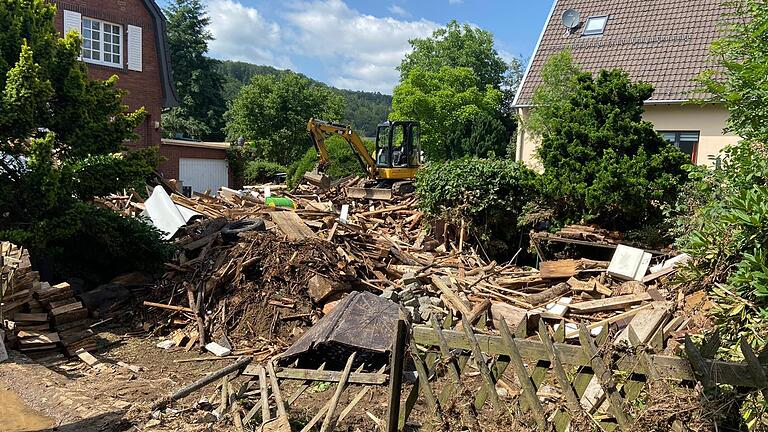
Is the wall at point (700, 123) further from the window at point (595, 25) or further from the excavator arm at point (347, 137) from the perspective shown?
the excavator arm at point (347, 137)

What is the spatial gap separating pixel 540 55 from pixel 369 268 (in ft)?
46.6

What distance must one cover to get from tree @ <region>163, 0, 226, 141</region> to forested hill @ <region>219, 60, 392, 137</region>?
93.3ft

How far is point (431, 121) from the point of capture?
39.7 m

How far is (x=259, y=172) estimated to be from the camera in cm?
3094

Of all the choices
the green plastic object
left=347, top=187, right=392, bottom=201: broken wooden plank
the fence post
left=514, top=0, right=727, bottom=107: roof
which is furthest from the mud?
left=514, top=0, right=727, bottom=107: roof

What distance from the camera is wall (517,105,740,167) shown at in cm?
1811

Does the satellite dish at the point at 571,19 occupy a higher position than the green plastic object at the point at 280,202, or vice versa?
the satellite dish at the point at 571,19

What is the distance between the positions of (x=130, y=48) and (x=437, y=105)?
21.1 metres

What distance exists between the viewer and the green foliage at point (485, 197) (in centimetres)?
1371

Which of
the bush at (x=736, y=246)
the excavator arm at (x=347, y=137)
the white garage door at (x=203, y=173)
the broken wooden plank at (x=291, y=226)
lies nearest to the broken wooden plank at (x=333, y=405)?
the bush at (x=736, y=246)

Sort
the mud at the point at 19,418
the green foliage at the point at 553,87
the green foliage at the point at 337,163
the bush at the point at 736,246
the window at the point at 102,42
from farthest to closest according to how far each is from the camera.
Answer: the green foliage at the point at 337,163 < the window at the point at 102,42 < the green foliage at the point at 553,87 < the mud at the point at 19,418 < the bush at the point at 736,246

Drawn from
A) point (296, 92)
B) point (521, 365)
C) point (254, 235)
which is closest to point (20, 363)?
point (254, 235)

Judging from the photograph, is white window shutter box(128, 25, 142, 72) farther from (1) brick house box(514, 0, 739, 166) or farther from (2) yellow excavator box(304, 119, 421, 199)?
(1) brick house box(514, 0, 739, 166)

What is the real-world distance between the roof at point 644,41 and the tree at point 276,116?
787 inches
